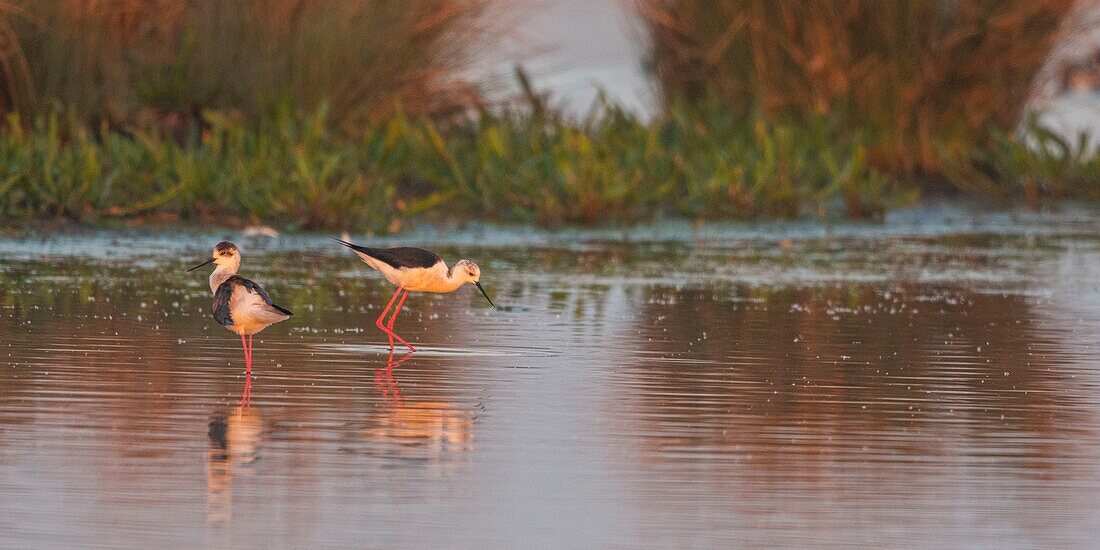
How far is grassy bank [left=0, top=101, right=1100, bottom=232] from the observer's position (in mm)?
13242

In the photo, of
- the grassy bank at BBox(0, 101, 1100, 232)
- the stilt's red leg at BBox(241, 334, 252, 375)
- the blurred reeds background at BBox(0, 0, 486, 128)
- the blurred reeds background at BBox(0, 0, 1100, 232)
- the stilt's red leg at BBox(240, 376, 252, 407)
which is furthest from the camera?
the blurred reeds background at BBox(0, 0, 486, 128)

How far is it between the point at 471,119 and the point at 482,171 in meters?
2.15

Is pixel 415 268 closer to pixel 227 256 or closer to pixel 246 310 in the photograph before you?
pixel 227 256

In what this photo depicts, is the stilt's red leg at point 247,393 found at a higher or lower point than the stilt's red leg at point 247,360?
lower

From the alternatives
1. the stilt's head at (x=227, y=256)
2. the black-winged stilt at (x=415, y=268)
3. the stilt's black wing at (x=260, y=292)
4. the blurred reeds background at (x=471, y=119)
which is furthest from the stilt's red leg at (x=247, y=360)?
the blurred reeds background at (x=471, y=119)

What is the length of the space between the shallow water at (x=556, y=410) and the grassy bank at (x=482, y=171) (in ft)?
4.29

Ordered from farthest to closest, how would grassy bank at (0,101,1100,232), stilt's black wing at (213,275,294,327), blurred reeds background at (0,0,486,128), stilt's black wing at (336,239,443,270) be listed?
1. blurred reeds background at (0,0,486,128)
2. grassy bank at (0,101,1100,232)
3. stilt's black wing at (336,239,443,270)
4. stilt's black wing at (213,275,294,327)

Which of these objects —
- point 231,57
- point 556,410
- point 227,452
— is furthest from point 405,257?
point 231,57

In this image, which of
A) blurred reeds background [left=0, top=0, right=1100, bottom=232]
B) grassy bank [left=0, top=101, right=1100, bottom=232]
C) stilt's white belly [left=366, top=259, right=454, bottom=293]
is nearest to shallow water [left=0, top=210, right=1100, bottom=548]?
stilt's white belly [left=366, top=259, right=454, bottom=293]

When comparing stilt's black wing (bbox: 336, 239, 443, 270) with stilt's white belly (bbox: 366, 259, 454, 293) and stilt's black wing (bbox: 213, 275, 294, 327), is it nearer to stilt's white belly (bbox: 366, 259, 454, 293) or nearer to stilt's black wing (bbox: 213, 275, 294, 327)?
stilt's white belly (bbox: 366, 259, 454, 293)

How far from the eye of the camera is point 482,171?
49.5ft

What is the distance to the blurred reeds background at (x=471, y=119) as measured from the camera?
1354 centimetres

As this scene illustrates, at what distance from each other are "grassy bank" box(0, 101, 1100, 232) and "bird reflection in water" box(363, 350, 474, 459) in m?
6.29

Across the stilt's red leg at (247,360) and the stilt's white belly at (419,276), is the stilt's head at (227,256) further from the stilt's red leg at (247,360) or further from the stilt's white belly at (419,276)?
the stilt's white belly at (419,276)
